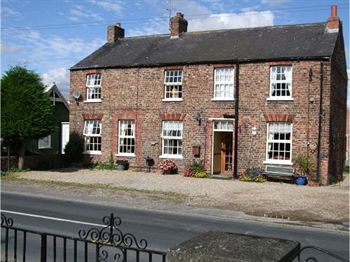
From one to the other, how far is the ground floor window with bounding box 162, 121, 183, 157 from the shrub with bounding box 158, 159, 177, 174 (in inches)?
22.1

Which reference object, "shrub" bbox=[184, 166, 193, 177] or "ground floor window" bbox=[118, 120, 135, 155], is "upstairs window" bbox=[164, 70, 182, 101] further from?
"shrub" bbox=[184, 166, 193, 177]

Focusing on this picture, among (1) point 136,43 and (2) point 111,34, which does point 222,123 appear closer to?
(1) point 136,43

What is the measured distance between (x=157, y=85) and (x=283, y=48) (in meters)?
7.42

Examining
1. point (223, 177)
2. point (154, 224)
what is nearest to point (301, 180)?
point (223, 177)

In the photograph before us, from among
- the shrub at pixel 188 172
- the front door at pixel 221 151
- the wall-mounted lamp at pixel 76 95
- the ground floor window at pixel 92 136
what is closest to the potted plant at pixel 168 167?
the shrub at pixel 188 172

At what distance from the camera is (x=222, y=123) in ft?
84.9

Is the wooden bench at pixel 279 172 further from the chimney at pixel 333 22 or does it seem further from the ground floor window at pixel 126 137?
the ground floor window at pixel 126 137

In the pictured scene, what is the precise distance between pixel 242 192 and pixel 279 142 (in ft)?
18.5

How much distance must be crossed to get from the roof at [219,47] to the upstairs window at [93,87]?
0.69 meters

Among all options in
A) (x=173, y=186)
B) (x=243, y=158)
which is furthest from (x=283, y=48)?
(x=173, y=186)

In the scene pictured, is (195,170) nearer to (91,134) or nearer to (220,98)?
(220,98)

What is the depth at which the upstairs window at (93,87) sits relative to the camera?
30014 millimetres

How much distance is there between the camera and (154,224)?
12.2 m

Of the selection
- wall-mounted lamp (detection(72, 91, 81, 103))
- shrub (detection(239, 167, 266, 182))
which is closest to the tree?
wall-mounted lamp (detection(72, 91, 81, 103))
